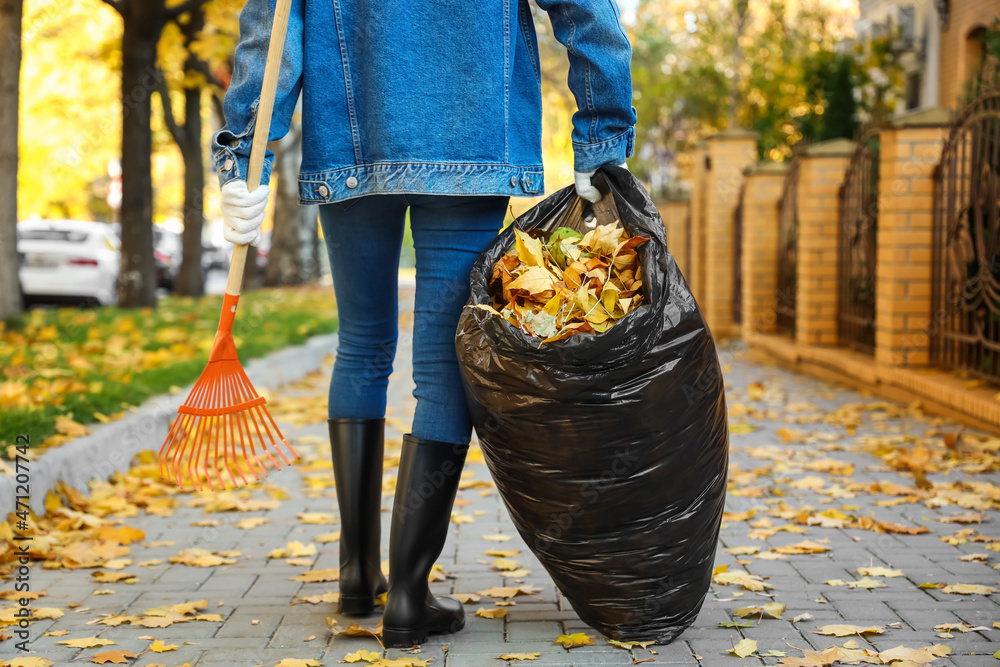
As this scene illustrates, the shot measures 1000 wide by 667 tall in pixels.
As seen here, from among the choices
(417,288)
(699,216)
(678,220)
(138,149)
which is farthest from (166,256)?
(417,288)

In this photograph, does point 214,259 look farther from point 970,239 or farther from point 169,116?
point 970,239

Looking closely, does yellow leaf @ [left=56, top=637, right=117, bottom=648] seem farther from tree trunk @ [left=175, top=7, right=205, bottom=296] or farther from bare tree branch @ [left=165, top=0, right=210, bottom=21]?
tree trunk @ [left=175, top=7, right=205, bottom=296]

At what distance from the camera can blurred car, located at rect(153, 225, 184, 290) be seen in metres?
20.2

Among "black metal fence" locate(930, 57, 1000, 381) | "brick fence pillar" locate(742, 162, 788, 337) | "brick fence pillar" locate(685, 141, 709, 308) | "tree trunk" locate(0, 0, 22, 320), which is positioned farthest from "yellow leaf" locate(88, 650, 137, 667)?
"brick fence pillar" locate(685, 141, 709, 308)

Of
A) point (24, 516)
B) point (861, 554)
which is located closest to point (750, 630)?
point (861, 554)

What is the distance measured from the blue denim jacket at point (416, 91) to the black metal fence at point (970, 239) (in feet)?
11.7

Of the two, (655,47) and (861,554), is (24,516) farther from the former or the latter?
(655,47)

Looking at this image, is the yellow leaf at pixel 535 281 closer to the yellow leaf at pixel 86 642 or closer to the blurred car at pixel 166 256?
the yellow leaf at pixel 86 642

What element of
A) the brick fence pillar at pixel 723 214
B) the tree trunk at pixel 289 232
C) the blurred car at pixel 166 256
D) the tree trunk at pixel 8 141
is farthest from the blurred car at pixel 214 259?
the tree trunk at pixel 8 141

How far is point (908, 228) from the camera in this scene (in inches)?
239

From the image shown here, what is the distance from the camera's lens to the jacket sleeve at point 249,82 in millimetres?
2375

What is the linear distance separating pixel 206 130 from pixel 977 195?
33024 mm

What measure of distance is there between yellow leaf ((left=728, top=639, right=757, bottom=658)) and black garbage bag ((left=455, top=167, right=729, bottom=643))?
13 cm

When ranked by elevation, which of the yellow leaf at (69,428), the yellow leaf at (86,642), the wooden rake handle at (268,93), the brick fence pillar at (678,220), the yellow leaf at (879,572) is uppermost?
the brick fence pillar at (678,220)
